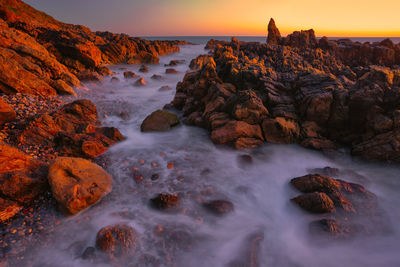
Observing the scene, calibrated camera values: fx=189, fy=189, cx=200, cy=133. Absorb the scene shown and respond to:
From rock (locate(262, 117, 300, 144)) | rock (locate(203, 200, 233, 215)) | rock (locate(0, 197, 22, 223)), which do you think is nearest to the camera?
rock (locate(0, 197, 22, 223))

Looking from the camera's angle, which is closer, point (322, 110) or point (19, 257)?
point (19, 257)

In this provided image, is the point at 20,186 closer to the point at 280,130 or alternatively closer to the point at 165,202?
the point at 165,202

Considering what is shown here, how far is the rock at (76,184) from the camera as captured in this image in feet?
13.8

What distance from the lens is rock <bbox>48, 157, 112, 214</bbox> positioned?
4.21 meters

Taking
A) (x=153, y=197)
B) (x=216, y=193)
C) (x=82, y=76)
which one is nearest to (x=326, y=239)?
(x=216, y=193)

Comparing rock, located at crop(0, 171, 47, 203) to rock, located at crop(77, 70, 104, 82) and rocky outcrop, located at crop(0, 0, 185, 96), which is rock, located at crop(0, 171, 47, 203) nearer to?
rocky outcrop, located at crop(0, 0, 185, 96)

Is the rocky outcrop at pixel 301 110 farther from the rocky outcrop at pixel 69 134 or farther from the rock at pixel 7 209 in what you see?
the rock at pixel 7 209

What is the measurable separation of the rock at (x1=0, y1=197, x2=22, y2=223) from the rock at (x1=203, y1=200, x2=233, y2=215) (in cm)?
414

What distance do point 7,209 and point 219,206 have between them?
4.62 meters

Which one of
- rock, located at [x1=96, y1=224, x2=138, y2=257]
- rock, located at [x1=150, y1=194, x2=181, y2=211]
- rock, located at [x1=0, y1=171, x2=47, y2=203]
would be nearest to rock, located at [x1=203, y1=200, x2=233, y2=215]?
rock, located at [x1=150, y1=194, x2=181, y2=211]

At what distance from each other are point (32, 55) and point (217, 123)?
37.0 ft

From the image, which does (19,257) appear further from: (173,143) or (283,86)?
(283,86)

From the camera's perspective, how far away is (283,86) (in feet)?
29.0

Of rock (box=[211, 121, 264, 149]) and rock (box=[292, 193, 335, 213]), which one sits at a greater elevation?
rock (box=[211, 121, 264, 149])
